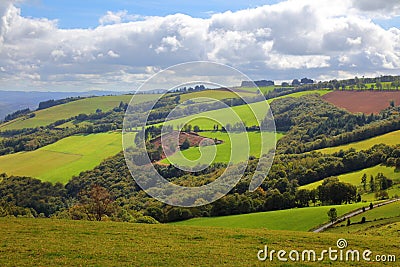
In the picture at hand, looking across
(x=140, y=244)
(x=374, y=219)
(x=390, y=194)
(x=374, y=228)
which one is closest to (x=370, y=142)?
(x=390, y=194)

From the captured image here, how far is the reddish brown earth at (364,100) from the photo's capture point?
15262 cm

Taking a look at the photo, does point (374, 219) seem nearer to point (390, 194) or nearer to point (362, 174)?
point (390, 194)

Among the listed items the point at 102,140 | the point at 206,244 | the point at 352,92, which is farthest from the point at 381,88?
the point at 206,244

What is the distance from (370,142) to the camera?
11075 centimetres

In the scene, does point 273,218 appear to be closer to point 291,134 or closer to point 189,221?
point 189,221

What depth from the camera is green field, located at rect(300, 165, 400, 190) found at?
83312 millimetres

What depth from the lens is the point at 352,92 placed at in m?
178

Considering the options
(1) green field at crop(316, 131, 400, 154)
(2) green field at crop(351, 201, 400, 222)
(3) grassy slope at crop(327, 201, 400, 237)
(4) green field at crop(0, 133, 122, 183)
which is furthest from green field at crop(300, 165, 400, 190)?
(4) green field at crop(0, 133, 122, 183)

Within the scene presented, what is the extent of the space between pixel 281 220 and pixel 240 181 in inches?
295

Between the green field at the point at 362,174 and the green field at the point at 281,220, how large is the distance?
103 ft

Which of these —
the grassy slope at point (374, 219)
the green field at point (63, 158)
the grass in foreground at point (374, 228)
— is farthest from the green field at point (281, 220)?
the green field at point (63, 158)

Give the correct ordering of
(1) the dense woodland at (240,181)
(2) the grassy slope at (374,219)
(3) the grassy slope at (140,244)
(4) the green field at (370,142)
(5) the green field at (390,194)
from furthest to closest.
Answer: (4) the green field at (370,142) < (5) the green field at (390,194) < (2) the grassy slope at (374,219) < (1) the dense woodland at (240,181) < (3) the grassy slope at (140,244)

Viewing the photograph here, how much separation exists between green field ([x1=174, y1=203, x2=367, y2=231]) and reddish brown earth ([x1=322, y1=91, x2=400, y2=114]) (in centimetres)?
10984

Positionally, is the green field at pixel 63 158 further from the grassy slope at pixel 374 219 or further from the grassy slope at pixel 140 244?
the grassy slope at pixel 140 244
